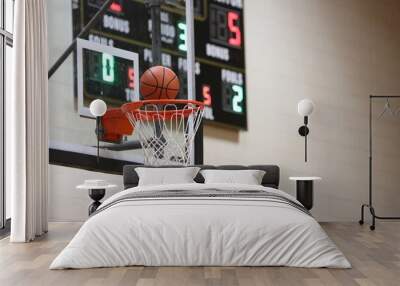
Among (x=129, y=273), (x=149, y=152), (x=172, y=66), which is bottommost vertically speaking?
(x=129, y=273)

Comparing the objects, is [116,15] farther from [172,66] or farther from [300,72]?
[300,72]

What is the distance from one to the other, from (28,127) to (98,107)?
4.41 ft

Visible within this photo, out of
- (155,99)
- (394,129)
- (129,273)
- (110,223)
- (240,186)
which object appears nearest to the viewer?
(129,273)

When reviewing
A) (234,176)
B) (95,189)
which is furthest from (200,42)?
(95,189)

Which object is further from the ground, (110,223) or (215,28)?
(215,28)

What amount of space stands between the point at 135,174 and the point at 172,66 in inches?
60.8

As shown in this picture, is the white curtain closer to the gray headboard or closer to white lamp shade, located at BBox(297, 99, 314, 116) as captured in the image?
the gray headboard

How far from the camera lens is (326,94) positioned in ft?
24.1

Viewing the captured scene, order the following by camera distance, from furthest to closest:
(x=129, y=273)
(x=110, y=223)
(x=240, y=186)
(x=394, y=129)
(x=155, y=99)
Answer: (x=394, y=129) < (x=155, y=99) < (x=240, y=186) < (x=110, y=223) < (x=129, y=273)

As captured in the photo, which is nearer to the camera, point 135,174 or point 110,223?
point 110,223

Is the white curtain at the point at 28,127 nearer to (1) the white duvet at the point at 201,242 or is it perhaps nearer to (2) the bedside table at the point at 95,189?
(2) the bedside table at the point at 95,189

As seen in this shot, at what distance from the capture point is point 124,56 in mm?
7504

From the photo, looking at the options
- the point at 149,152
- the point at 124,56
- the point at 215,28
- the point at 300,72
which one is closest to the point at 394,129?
the point at 300,72

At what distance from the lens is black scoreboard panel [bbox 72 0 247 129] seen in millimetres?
7383
